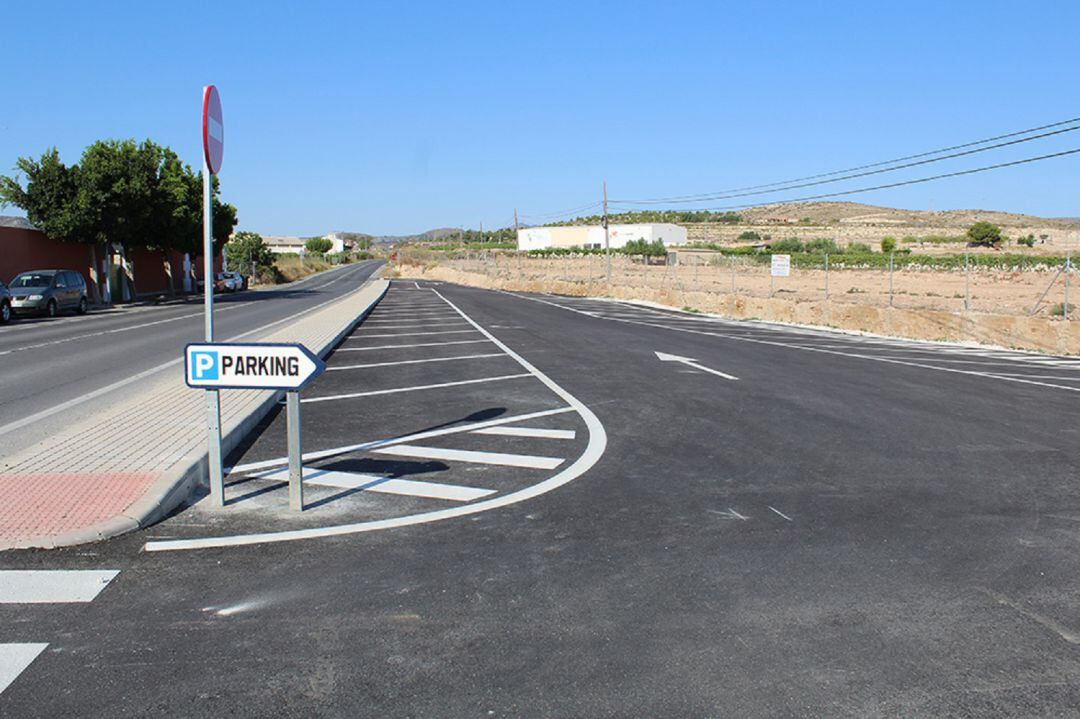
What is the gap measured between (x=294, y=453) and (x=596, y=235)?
126 m

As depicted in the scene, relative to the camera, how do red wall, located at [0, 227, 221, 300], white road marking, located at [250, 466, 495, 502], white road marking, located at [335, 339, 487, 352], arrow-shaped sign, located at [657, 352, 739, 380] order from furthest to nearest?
red wall, located at [0, 227, 221, 300], white road marking, located at [335, 339, 487, 352], arrow-shaped sign, located at [657, 352, 739, 380], white road marking, located at [250, 466, 495, 502]

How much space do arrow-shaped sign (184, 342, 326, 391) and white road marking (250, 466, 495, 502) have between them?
4.34 ft

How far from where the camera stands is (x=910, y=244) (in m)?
100

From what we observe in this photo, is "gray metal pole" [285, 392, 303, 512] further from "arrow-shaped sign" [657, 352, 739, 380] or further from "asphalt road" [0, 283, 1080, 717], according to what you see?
"arrow-shaped sign" [657, 352, 739, 380]

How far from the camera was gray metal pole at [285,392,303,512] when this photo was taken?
19.9 ft

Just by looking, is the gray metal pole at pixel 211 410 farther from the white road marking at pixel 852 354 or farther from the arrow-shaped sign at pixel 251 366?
the white road marking at pixel 852 354

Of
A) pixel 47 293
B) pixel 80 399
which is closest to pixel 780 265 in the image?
pixel 47 293

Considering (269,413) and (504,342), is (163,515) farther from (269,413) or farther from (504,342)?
(504,342)

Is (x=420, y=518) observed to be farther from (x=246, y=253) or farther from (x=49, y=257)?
(x=246, y=253)

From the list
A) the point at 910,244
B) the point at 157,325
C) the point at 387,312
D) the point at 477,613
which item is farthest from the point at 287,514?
the point at 910,244

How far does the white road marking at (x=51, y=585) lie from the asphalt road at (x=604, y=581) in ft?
0.29

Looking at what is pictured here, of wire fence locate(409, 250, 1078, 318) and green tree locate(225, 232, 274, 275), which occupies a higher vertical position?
green tree locate(225, 232, 274, 275)

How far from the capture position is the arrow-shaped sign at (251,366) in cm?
600

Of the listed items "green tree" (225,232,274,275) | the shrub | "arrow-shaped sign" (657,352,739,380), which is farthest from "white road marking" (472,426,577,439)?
the shrub
